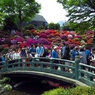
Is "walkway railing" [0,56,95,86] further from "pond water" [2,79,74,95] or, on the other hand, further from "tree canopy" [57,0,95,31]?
"tree canopy" [57,0,95,31]

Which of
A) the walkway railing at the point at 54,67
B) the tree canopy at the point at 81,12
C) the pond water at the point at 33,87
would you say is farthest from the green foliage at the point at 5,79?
the tree canopy at the point at 81,12

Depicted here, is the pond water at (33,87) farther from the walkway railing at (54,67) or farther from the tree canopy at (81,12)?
the tree canopy at (81,12)

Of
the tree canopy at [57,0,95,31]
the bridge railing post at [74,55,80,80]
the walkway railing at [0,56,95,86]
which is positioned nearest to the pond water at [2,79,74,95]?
the walkway railing at [0,56,95,86]

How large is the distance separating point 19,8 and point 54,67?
3291 cm

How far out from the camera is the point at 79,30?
31.5m

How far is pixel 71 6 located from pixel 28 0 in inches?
691

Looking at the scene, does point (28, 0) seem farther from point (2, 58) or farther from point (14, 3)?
point (2, 58)

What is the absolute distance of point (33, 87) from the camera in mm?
16750

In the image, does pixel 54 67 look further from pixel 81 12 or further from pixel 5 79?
pixel 81 12

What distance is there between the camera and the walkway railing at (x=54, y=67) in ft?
38.3

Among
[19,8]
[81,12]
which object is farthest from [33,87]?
[19,8]

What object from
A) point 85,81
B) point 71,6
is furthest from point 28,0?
point 85,81

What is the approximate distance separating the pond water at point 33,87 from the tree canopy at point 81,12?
14545 mm

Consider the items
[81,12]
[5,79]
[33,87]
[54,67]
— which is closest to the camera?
[54,67]
